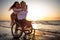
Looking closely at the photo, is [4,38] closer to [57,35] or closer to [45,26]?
[45,26]

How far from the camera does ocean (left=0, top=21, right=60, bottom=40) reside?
5.85ft

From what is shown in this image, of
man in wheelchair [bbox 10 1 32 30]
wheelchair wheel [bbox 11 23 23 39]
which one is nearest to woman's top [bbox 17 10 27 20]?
man in wheelchair [bbox 10 1 32 30]

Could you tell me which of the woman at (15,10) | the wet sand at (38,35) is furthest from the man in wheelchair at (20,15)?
the wet sand at (38,35)

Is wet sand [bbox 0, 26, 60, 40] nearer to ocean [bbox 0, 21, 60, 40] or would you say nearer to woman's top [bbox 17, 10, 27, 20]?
ocean [bbox 0, 21, 60, 40]

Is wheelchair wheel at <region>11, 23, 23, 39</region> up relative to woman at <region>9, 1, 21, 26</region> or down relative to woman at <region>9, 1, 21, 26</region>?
down

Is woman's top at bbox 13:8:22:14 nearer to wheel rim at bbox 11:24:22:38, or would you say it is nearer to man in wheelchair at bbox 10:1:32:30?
man in wheelchair at bbox 10:1:32:30

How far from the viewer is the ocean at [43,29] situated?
5.85 ft

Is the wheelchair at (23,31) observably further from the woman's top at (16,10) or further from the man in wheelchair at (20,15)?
the woman's top at (16,10)

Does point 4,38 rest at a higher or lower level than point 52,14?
lower

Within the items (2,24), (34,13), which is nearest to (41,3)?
(34,13)

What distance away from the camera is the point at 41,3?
181cm

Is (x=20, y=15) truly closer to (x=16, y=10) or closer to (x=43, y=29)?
(x=16, y=10)

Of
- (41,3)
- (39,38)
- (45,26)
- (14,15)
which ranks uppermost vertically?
(41,3)

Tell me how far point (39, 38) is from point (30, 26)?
0.17 m
